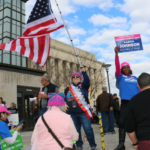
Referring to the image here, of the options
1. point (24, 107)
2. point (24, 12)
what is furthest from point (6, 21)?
point (24, 107)

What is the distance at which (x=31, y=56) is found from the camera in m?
6.97

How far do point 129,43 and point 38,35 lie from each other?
10.3 ft

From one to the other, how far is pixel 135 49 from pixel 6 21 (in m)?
19.9

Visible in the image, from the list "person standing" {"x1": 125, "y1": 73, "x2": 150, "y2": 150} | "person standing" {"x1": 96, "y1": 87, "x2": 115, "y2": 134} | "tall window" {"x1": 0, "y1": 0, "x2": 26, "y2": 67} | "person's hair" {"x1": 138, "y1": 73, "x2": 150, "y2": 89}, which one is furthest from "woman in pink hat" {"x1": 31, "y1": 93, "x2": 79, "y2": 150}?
"tall window" {"x1": 0, "y1": 0, "x2": 26, "y2": 67}

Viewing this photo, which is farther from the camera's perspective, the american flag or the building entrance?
the building entrance

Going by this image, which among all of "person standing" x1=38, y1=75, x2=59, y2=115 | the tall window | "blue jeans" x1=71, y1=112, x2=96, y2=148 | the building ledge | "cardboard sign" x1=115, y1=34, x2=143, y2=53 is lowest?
"blue jeans" x1=71, y1=112, x2=96, y2=148

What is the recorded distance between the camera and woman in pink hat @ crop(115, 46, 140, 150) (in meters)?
4.57

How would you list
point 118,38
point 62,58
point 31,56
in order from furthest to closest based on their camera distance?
point 62,58 → point 31,56 → point 118,38

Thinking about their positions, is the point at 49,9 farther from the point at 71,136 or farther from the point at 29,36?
the point at 71,136

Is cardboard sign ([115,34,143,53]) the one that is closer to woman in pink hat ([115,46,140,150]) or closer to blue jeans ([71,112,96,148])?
woman in pink hat ([115,46,140,150])

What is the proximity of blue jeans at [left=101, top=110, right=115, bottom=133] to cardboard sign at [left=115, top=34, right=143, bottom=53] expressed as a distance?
13.2ft

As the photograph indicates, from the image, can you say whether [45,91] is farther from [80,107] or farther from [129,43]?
[129,43]

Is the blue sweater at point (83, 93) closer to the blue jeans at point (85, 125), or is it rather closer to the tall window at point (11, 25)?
the blue jeans at point (85, 125)

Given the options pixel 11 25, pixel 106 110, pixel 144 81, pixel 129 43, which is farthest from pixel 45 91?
pixel 11 25
